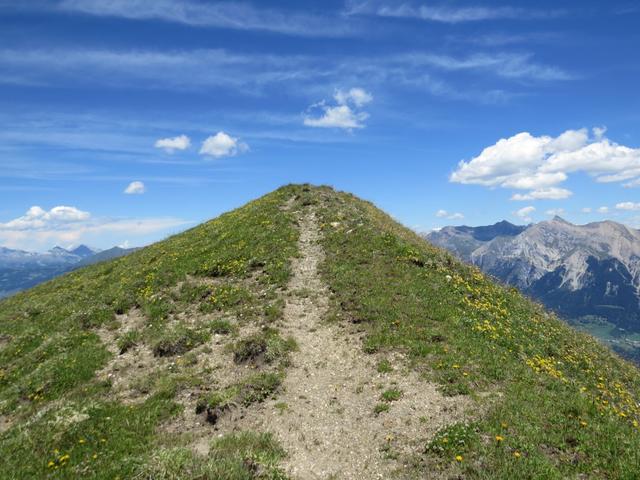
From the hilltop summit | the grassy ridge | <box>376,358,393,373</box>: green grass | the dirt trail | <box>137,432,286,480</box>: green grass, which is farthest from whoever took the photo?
<box>376,358,393,373</box>: green grass

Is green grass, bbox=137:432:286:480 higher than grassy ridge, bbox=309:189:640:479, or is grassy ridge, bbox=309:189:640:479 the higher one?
grassy ridge, bbox=309:189:640:479

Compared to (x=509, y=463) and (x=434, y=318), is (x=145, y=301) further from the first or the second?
(x=509, y=463)

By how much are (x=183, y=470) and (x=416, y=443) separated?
7689 mm

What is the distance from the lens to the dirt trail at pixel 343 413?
14.3m

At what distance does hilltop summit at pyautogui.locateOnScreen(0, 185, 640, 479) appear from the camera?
13.9 metres

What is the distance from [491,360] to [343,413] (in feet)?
24.5

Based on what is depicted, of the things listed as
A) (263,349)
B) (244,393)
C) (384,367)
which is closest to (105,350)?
(263,349)

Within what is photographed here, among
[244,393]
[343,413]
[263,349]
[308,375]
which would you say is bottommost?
[343,413]

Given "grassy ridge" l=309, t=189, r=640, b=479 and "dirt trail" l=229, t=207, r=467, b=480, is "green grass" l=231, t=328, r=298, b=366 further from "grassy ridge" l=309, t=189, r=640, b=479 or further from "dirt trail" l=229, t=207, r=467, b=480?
"grassy ridge" l=309, t=189, r=640, b=479

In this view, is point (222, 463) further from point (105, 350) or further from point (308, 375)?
point (105, 350)

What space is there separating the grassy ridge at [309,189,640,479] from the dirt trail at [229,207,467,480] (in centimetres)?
97

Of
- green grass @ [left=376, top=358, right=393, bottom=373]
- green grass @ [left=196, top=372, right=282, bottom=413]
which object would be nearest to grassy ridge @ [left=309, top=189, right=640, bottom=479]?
green grass @ [left=376, top=358, right=393, bottom=373]

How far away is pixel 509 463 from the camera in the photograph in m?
12.6

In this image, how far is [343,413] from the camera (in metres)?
17.0
